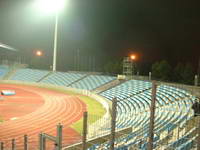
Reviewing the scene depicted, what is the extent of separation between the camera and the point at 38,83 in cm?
3041

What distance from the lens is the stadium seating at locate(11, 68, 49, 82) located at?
32319 mm

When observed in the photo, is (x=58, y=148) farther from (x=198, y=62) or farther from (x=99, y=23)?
(x=99, y=23)

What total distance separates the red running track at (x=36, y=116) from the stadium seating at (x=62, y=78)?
6.80 m

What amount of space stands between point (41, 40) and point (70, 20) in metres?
9.65

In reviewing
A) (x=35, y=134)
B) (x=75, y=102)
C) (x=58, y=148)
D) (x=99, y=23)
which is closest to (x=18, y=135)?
(x=35, y=134)

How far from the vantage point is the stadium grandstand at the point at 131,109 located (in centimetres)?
559

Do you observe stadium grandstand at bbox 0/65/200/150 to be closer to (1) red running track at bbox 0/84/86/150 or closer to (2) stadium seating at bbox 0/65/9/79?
(2) stadium seating at bbox 0/65/9/79

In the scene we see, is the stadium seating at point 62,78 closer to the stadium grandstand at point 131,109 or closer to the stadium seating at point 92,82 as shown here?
the stadium grandstand at point 131,109

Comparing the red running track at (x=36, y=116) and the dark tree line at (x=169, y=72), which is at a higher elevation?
the dark tree line at (x=169, y=72)

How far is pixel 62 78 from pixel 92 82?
18.9 feet

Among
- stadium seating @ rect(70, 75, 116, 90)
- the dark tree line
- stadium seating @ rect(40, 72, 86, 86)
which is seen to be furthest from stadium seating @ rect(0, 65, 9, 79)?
the dark tree line

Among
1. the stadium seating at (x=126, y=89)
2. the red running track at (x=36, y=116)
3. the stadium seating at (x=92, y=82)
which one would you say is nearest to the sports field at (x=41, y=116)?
the red running track at (x=36, y=116)

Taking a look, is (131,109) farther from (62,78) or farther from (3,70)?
(3,70)

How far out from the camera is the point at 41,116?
14781mm
